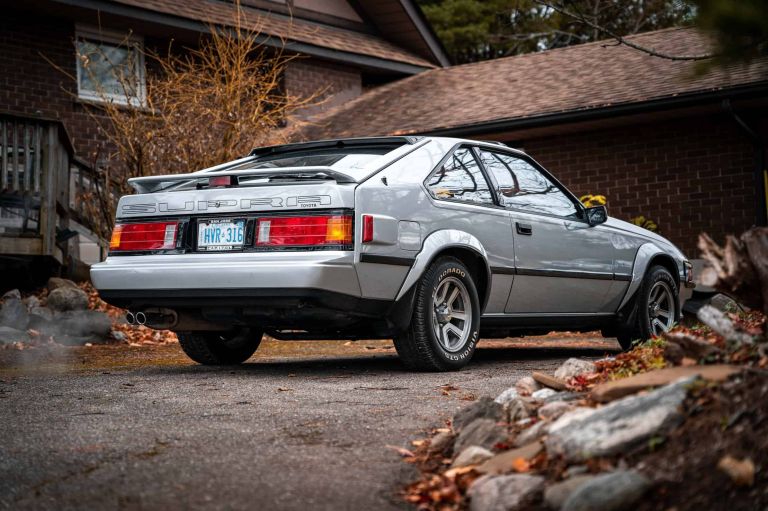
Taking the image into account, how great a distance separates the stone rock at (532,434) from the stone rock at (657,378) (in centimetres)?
27

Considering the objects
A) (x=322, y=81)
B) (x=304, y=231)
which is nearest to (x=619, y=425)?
(x=304, y=231)

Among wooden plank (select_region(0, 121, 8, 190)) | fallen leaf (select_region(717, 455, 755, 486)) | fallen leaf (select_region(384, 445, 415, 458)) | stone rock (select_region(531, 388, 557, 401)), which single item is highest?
wooden plank (select_region(0, 121, 8, 190))

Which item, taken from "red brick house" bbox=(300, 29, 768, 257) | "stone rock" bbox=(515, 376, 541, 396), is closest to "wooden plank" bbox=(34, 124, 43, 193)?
"red brick house" bbox=(300, 29, 768, 257)

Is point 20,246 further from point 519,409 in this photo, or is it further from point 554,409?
point 554,409

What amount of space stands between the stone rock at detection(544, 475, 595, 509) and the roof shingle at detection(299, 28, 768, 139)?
38.8 feet

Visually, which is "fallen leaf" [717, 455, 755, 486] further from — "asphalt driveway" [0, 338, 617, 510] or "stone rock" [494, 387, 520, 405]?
"stone rock" [494, 387, 520, 405]

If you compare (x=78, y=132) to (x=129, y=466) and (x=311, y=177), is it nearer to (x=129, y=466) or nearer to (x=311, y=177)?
(x=311, y=177)

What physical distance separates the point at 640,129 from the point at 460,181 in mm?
10048

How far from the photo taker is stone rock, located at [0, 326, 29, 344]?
10835 mm

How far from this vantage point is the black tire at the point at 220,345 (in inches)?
320

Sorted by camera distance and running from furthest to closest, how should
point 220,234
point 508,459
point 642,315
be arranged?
point 642,315, point 220,234, point 508,459

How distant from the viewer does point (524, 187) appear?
8430 mm

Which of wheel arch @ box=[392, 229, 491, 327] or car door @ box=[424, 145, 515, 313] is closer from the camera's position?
wheel arch @ box=[392, 229, 491, 327]

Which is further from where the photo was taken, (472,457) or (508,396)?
(508,396)
